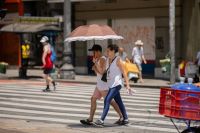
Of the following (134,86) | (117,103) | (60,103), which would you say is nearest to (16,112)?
(60,103)

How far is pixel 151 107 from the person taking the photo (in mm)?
14836

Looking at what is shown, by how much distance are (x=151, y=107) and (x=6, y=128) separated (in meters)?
5.17

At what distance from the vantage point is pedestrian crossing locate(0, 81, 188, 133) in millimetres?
12148

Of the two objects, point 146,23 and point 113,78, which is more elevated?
point 146,23

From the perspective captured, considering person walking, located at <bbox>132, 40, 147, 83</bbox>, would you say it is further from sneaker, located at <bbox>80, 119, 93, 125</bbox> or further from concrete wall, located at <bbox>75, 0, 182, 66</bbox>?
sneaker, located at <bbox>80, 119, 93, 125</bbox>

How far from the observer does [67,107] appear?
48.4ft

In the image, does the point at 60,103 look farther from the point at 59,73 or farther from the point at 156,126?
the point at 59,73

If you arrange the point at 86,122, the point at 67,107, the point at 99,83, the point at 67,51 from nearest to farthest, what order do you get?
the point at 99,83
the point at 86,122
the point at 67,107
the point at 67,51

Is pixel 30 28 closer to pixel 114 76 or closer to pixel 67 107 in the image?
pixel 67 107

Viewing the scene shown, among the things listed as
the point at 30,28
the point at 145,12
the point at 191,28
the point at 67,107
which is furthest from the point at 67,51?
the point at 67,107

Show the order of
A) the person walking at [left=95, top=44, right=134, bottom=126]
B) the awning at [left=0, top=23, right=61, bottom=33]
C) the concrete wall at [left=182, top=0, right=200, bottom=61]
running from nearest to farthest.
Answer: the person walking at [left=95, top=44, right=134, bottom=126] < the concrete wall at [left=182, top=0, right=200, bottom=61] < the awning at [left=0, top=23, right=61, bottom=33]

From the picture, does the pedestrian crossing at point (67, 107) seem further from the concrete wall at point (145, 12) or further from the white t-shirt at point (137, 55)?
the concrete wall at point (145, 12)

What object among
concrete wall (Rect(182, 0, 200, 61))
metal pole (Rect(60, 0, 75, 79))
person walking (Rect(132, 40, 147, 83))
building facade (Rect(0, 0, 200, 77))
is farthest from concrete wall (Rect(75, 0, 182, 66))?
metal pole (Rect(60, 0, 75, 79))

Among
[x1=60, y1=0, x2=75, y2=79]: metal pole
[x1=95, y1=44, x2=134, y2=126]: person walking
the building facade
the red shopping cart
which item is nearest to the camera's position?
the red shopping cart
